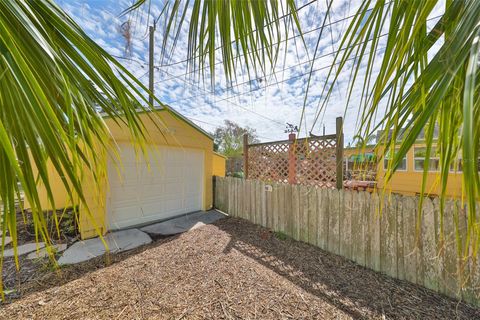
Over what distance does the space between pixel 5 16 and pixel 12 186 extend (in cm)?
40

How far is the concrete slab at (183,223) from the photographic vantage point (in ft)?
13.9

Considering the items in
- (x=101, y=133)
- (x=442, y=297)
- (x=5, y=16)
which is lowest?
(x=442, y=297)

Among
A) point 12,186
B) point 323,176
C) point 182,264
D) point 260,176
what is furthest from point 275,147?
point 12,186

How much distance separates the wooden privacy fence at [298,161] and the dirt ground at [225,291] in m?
1.35

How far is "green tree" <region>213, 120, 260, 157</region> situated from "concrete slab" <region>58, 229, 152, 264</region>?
1241 centimetres

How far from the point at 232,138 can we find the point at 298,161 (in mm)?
13377

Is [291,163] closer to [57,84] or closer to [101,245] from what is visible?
[101,245]

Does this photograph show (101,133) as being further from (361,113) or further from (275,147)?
(275,147)

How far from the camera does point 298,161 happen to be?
14.0ft

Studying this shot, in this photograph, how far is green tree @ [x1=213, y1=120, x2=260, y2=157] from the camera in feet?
54.8

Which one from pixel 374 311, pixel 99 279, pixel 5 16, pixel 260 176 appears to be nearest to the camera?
pixel 5 16

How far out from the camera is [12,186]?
493 millimetres

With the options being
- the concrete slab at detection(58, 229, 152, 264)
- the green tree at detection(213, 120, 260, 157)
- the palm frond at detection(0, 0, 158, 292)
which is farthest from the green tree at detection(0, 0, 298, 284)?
the green tree at detection(213, 120, 260, 157)

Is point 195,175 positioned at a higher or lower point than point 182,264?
higher
